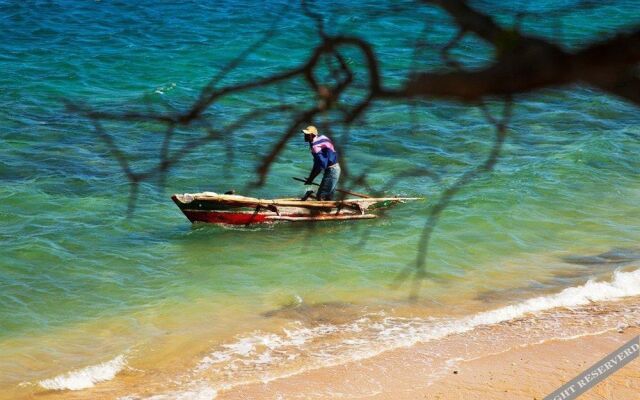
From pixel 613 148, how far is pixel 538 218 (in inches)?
179

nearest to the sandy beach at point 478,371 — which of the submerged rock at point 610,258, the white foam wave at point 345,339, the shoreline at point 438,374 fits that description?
the shoreline at point 438,374

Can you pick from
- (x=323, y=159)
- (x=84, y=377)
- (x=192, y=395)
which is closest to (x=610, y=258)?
(x=323, y=159)

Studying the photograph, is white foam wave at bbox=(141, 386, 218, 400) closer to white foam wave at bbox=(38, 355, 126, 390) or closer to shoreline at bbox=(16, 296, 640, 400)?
shoreline at bbox=(16, 296, 640, 400)

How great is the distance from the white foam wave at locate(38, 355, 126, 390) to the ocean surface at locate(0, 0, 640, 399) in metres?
0.02

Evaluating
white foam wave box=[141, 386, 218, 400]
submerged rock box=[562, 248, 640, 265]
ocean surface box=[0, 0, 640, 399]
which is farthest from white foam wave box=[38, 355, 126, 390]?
submerged rock box=[562, 248, 640, 265]

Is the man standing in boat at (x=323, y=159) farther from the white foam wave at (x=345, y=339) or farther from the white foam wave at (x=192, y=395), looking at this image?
the white foam wave at (x=192, y=395)

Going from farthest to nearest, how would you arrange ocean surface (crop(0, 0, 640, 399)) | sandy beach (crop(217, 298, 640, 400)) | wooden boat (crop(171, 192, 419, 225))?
wooden boat (crop(171, 192, 419, 225))
ocean surface (crop(0, 0, 640, 399))
sandy beach (crop(217, 298, 640, 400))

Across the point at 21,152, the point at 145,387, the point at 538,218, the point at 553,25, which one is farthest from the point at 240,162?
the point at 553,25

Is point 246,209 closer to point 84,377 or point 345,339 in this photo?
point 345,339

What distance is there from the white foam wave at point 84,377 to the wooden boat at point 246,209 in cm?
416

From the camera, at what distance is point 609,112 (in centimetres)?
2095

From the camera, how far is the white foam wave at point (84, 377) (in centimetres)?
860

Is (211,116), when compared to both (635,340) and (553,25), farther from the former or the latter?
(553,25)

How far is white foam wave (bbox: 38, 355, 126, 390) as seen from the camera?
8.60 meters
